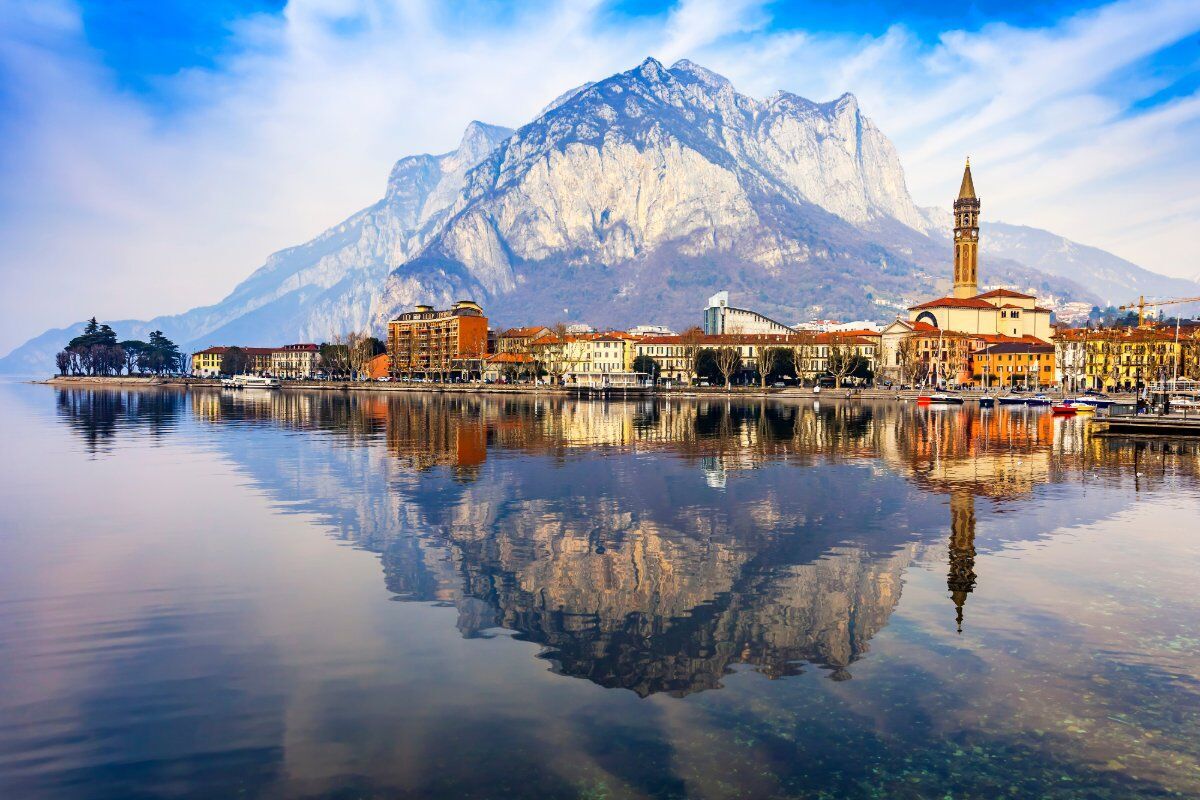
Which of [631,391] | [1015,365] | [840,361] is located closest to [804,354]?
[840,361]

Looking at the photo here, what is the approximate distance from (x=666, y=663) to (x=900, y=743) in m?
4.05

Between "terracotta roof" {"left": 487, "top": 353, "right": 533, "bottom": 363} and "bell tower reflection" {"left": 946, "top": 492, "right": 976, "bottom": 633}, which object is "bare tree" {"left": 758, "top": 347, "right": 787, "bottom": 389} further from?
"bell tower reflection" {"left": 946, "top": 492, "right": 976, "bottom": 633}

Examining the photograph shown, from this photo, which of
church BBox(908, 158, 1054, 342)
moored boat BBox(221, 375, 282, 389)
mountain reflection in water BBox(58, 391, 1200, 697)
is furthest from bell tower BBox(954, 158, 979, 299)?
moored boat BBox(221, 375, 282, 389)

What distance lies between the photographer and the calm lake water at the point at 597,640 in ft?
33.5

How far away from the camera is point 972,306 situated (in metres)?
180

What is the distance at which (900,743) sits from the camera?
35.6 feet

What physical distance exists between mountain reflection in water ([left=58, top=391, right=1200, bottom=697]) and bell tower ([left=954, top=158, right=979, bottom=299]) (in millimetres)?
139718

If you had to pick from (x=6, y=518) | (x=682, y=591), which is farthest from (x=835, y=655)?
(x=6, y=518)

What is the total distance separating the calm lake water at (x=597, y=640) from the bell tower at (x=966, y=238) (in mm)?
168194

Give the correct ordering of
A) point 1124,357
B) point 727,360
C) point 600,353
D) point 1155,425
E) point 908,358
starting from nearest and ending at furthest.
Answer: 1. point 1155,425
2. point 1124,357
3. point 908,358
4. point 727,360
5. point 600,353

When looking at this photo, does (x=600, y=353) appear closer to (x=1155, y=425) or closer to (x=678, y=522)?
(x=1155, y=425)

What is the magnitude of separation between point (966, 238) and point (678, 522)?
18564cm

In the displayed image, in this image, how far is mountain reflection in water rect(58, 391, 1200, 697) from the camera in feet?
50.0

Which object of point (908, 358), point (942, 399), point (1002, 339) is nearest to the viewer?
point (942, 399)
